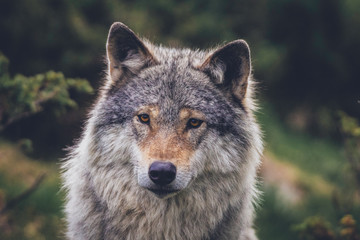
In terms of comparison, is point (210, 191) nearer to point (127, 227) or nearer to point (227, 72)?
point (127, 227)

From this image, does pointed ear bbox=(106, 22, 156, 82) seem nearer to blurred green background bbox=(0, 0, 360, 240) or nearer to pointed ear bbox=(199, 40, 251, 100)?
pointed ear bbox=(199, 40, 251, 100)

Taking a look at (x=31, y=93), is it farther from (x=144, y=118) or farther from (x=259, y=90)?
(x=259, y=90)

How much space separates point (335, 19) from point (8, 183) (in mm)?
12326

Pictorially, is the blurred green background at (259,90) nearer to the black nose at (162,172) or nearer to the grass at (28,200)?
the grass at (28,200)

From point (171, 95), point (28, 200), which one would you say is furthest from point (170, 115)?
point (28, 200)

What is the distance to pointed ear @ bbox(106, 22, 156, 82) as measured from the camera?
3943mm

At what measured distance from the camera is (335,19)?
1544 cm

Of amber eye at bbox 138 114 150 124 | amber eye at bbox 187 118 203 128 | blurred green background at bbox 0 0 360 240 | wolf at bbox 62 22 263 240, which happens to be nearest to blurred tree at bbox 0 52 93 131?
blurred green background at bbox 0 0 360 240

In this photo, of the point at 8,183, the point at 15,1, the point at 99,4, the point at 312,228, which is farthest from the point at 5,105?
the point at 99,4

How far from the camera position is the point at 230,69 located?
399cm

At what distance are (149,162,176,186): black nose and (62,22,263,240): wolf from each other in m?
0.17

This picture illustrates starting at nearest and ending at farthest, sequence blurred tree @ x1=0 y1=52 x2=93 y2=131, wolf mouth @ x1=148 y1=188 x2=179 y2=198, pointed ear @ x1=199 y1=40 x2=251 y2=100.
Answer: wolf mouth @ x1=148 y1=188 x2=179 y2=198
pointed ear @ x1=199 y1=40 x2=251 y2=100
blurred tree @ x1=0 y1=52 x2=93 y2=131

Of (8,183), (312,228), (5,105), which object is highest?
(5,105)

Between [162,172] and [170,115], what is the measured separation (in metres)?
0.53
